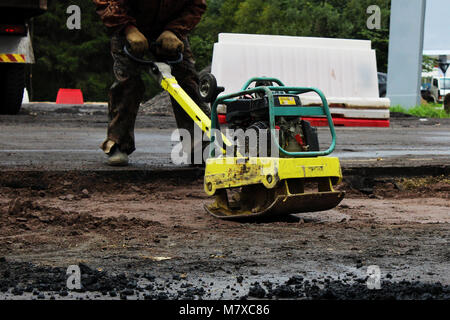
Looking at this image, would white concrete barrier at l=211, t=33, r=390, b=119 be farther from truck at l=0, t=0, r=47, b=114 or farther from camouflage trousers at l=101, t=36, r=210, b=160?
camouflage trousers at l=101, t=36, r=210, b=160

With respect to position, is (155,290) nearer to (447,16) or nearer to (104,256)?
(104,256)

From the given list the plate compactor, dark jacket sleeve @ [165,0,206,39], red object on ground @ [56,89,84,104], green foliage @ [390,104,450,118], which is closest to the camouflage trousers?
dark jacket sleeve @ [165,0,206,39]

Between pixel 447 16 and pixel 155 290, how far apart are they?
18073 millimetres

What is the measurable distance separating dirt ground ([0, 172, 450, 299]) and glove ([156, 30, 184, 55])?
1237 millimetres

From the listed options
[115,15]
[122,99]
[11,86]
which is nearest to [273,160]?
[115,15]

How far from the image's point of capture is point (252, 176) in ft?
13.8

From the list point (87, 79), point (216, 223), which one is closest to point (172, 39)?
point (216, 223)

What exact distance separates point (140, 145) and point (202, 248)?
5294 mm

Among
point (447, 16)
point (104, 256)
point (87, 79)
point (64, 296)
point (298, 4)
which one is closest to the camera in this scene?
point (64, 296)

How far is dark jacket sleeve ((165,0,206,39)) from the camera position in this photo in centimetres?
613

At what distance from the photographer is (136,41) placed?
222 inches

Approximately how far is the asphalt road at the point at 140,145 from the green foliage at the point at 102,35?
69.3ft

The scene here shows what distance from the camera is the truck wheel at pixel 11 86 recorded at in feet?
40.4

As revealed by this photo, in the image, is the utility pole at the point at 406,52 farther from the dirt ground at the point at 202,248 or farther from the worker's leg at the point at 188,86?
the dirt ground at the point at 202,248
